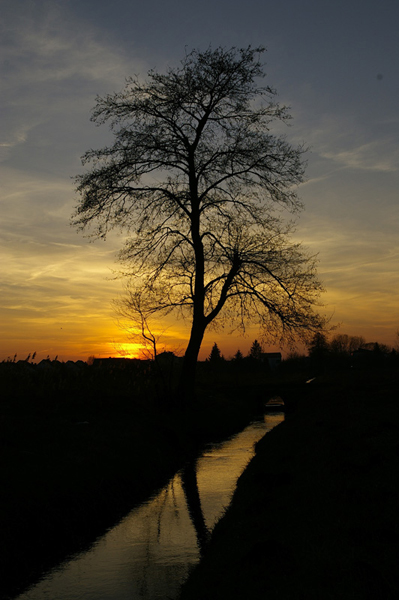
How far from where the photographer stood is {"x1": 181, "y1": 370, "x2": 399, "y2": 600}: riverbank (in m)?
5.98

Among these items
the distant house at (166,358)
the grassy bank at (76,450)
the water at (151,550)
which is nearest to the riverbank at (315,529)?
the water at (151,550)

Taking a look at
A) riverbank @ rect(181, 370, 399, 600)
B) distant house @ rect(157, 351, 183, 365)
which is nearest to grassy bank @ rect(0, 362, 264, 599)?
distant house @ rect(157, 351, 183, 365)

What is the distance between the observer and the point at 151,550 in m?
→ 9.47

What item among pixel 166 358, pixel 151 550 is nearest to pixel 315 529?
pixel 151 550

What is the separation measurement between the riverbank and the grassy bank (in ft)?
9.10

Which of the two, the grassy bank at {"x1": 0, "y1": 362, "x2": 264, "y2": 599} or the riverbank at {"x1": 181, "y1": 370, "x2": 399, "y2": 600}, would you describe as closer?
the riverbank at {"x1": 181, "y1": 370, "x2": 399, "y2": 600}

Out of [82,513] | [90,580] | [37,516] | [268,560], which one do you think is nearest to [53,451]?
[82,513]

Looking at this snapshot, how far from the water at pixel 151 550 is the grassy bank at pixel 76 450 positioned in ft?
1.34

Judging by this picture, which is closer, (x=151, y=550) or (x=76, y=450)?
(x=151, y=550)

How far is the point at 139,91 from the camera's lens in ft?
82.3

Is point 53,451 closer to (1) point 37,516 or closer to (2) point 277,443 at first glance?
(1) point 37,516

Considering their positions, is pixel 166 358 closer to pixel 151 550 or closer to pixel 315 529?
pixel 151 550

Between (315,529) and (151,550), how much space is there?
3.40m

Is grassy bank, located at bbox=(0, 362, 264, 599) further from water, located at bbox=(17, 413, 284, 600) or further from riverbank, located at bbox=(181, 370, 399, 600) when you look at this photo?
riverbank, located at bbox=(181, 370, 399, 600)
